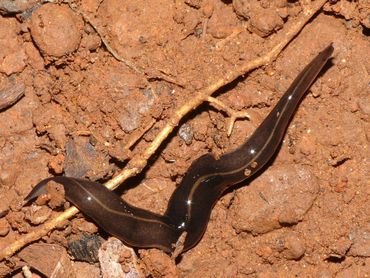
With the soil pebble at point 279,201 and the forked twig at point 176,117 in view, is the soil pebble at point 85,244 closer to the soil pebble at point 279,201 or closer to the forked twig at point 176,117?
the forked twig at point 176,117

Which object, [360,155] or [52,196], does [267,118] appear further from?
[52,196]

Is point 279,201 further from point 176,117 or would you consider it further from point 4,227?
point 4,227

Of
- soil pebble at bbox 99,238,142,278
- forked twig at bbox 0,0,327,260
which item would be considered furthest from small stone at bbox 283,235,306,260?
forked twig at bbox 0,0,327,260

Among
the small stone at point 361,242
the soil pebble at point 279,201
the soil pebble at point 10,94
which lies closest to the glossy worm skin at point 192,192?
the soil pebble at point 279,201

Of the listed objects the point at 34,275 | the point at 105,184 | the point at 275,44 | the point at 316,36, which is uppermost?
the point at 316,36

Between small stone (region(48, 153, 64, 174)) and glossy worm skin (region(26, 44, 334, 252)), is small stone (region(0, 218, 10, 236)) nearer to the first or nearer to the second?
glossy worm skin (region(26, 44, 334, 252))

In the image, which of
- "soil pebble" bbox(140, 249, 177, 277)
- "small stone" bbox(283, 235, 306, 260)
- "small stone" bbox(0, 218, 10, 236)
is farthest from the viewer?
"small stone" bbox(0, 218, 10, 236)

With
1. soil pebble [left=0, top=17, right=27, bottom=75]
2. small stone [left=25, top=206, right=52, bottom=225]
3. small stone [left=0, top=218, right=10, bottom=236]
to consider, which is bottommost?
small stone [left=0, top=218, right=10, bottom=236]

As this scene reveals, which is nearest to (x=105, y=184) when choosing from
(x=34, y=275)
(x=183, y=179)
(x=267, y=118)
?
(x=183, y=179)
